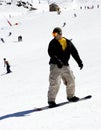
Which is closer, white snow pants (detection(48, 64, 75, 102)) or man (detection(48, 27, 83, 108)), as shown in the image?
man (detection(48, 27, 83, 108))

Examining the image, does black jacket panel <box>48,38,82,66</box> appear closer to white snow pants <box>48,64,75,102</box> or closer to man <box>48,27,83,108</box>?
man <box>48,27,83,108</box>

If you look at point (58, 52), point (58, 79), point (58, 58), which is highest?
point (58, 52)

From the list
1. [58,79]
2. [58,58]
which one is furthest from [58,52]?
[58,79]

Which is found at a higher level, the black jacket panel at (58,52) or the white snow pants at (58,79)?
the black jacket panel at (58,52)

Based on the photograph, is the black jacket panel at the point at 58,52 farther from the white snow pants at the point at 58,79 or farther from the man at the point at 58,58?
the white snow pants at the point at 58,79

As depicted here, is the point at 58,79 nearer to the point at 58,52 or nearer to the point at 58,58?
the point at 58,58

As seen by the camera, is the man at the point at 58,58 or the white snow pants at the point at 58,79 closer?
the man at the point at 58,58

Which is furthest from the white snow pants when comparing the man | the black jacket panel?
the black jacket panel

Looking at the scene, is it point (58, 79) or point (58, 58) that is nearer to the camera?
point (58, 58)

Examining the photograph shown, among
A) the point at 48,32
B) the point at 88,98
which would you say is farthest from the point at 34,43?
the point at 88,98

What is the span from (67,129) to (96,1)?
137 metres

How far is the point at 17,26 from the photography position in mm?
64688

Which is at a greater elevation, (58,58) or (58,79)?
(58,58)

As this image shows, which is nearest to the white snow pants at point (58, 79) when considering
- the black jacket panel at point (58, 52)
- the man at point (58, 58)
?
the man at point (58, 58)
